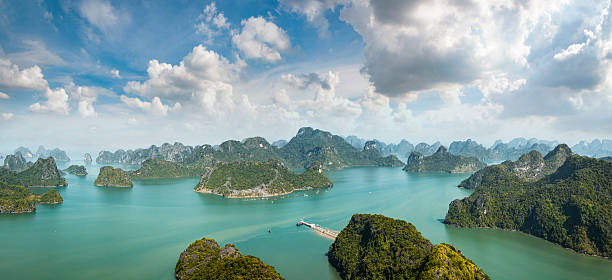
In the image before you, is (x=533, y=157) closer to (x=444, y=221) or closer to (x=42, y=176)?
(x=444, y=221)

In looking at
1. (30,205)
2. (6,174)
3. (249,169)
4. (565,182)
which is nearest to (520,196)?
(565,182)

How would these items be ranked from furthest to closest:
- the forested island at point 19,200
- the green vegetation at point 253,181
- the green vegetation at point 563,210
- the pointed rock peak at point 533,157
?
the pointed rock peak at point 533,157
the green vegetation at point 253,181
the forested island at point 19,200
the green vegetation at point 563,210

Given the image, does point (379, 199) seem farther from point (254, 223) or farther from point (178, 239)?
point (178, 239)

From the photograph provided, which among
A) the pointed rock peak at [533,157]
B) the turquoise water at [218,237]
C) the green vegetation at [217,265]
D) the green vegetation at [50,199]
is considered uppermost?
the pointed rock peak at [533,157]

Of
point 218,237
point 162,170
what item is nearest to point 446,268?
point 218,237

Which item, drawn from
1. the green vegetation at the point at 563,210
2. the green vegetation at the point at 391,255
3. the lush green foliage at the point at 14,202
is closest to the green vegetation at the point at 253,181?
the lush green foliage at the point at 14,202

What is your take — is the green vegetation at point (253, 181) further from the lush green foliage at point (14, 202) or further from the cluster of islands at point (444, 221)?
the lush green foliage at point (14, 202)
